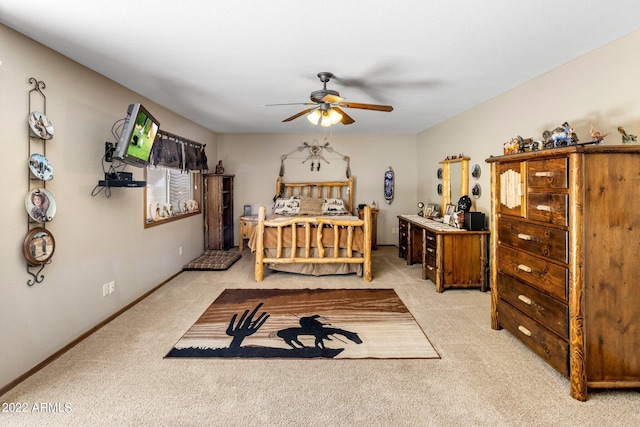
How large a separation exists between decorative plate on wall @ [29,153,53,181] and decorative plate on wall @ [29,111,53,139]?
0.50 feet

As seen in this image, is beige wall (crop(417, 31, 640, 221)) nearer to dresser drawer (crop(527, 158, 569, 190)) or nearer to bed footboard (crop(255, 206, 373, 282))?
dresser drawer (crop(527, 158, 569, 190))

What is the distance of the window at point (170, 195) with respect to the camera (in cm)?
404

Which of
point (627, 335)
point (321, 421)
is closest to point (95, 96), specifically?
point (321, 421)

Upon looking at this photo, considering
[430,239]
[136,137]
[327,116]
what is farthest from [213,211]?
[430,239]

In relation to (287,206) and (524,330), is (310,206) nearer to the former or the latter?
(287,206)

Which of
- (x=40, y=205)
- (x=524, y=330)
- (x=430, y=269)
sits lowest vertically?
(x=524, y=330)

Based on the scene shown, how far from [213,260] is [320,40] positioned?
12.7ft

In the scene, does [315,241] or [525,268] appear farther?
[315,241]

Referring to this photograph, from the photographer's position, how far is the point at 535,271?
222 centimetres

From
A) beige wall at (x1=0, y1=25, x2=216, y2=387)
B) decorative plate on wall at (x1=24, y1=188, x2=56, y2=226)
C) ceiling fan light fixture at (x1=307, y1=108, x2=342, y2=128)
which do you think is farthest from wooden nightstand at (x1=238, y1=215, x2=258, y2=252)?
decorative plate on wall at (x1=24, y1=188, x2=56, y2=226)

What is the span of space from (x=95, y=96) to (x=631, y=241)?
4262 mm

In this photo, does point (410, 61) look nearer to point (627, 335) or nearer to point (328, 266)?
point (627, 335)

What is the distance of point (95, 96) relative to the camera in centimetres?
285

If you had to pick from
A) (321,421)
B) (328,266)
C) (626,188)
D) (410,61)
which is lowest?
(321,421)
